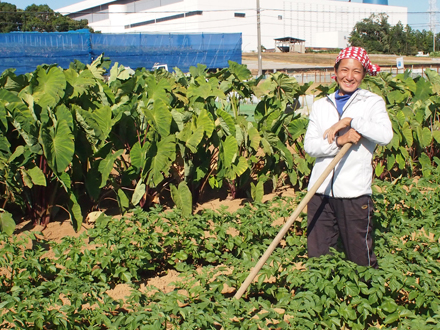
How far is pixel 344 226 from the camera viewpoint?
10.3ft

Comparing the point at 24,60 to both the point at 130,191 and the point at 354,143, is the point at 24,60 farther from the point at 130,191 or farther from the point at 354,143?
the point at 354,143

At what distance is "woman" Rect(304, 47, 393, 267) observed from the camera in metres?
2.95

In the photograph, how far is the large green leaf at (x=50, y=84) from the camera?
462 cm

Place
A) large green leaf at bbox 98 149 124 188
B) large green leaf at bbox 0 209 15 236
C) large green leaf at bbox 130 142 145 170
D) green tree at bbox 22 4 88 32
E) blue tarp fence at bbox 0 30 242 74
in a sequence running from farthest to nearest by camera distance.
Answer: green tree at bbox 22 4 88 32 → blue tarp fence at bbox 0 30 242 74 → large green leaf at bbox 130 142 145 170 → large green leaf at bbox 98 149 124 188 → large green leaf at bbox 0 209 15 236

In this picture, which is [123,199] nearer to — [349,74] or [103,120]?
[103,120]

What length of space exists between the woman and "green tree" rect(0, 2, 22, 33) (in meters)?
58.7

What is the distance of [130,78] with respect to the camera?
17.7ft

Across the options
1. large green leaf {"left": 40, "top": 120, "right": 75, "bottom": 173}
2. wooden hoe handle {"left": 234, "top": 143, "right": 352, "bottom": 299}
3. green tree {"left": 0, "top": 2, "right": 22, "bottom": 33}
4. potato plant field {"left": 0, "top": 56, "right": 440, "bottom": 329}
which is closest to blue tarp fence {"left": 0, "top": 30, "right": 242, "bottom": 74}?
potato plant field {"left": 0, "top": 56, "right": 440, "bottom": 329}

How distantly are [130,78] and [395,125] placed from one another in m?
3.23

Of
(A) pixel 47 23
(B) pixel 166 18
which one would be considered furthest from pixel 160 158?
(B) pixel 166 18

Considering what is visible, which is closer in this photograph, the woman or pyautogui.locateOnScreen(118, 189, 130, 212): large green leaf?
the woman

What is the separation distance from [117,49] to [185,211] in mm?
22044

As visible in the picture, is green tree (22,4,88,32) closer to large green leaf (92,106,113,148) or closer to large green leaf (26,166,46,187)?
large green leaf (92,106,113,148)

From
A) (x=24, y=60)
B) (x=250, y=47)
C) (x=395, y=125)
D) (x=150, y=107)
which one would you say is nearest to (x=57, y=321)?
(x=150, y=107)
